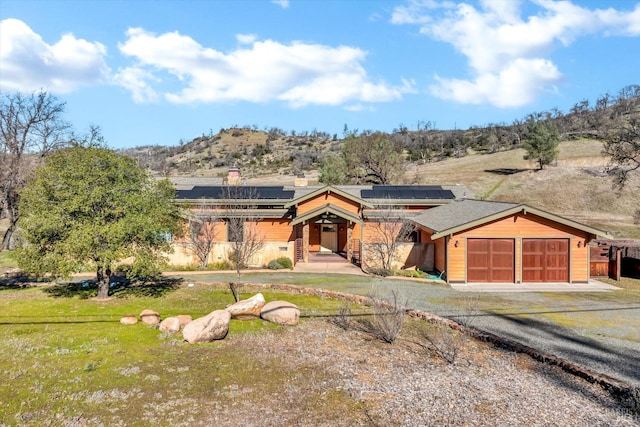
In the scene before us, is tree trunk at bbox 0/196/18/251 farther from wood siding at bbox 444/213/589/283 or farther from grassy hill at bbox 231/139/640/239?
grassy hill at bbox 231/139/640/239

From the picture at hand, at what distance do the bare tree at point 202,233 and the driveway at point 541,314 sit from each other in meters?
2.17

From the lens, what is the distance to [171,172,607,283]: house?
787 inches

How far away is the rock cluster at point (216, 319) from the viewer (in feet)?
35.0

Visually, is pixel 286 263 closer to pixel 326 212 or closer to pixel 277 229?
pixel 326 212

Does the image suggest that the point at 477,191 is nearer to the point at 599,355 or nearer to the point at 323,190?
the point at 323,190

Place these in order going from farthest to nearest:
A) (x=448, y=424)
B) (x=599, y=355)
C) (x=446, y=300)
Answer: (x=446, y=300) < (x=599, y=355) < (x=448, y=424)

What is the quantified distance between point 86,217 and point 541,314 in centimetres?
1622

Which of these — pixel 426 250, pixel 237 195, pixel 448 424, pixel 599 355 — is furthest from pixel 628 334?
pixel 237 195

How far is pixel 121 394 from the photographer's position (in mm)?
7668

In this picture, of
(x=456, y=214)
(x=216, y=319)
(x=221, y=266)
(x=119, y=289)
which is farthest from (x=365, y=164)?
(x=216, y=319)

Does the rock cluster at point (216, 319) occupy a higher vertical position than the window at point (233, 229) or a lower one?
lower

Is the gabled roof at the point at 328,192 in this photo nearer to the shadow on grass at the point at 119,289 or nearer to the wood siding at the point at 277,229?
the wood siding at the point at 277,229

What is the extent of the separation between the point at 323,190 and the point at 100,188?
47.9 feet

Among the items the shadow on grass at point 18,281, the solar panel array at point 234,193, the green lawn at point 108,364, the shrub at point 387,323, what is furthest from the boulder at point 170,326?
the solar panel array at point 234,193
